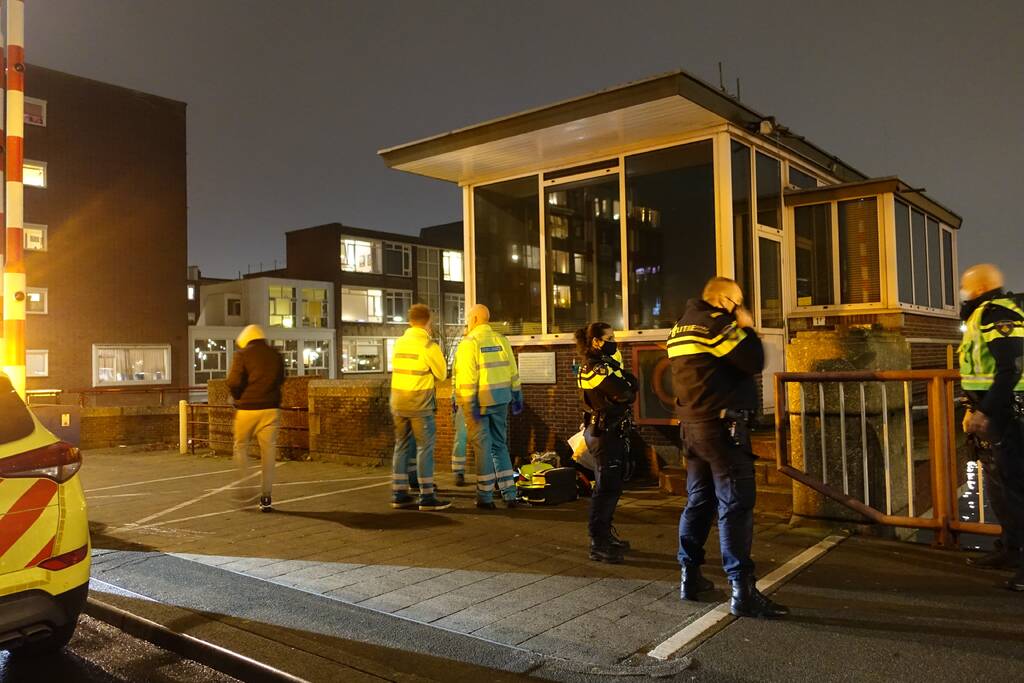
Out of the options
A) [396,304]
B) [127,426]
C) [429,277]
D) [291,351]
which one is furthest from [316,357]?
[127,426]

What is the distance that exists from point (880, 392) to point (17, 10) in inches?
310

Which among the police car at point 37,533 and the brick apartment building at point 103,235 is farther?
the brick apartment building at point 103,235

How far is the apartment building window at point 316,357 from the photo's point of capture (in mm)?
51688

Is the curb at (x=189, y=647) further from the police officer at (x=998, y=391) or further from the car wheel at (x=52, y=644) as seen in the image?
the police officer at (x=998, y=391)

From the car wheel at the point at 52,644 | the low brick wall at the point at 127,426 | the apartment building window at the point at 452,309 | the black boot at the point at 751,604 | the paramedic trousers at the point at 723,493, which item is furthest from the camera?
the apartment building window at the point at 452,309

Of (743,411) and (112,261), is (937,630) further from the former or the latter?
(112,261)

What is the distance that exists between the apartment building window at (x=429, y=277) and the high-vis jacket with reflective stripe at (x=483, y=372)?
51.5 meters

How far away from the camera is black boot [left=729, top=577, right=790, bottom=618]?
4320 millimetres

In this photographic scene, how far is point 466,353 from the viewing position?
25.1 feet

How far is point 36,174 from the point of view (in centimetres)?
3162

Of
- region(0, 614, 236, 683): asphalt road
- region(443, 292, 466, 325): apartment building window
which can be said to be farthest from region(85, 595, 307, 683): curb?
region(443, 292, 466, 325): apartment building window

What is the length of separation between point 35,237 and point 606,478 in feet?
109

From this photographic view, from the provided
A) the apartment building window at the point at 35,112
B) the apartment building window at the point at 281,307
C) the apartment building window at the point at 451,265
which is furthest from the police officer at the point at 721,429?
the apartment building window at the point at 451,265

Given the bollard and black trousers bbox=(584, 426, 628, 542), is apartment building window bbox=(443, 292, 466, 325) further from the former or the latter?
black trousers bbox=(584, 426, 628, 542)
